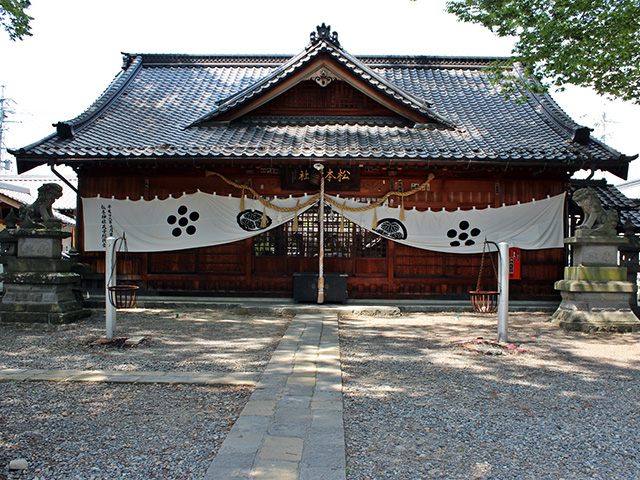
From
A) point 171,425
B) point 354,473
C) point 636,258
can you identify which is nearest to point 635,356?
point 636,258

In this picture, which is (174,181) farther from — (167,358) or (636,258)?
(636,258)


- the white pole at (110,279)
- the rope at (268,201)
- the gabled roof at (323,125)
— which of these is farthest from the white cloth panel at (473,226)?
the white pole at (110,279)

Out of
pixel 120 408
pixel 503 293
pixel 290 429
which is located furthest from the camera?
pixel 503 293

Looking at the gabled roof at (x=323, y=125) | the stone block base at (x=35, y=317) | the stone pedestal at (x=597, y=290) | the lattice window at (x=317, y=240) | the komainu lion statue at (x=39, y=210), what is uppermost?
the gabled roof at (x=323, y=125)

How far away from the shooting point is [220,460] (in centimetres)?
307

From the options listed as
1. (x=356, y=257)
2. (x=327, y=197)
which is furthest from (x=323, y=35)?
(x=356, y=257)

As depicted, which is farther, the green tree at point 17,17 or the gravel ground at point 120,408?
the green tree at point 17,17

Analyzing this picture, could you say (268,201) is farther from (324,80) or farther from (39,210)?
(39,210)

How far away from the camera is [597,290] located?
324 inches

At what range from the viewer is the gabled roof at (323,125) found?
10.1 m

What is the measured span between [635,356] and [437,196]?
18.7ft

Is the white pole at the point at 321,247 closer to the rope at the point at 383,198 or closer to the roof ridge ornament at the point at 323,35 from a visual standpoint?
the rope at the point at 383,198

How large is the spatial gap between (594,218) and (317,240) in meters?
6.03

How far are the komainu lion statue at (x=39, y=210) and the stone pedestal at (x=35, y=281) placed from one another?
0.15 meters
